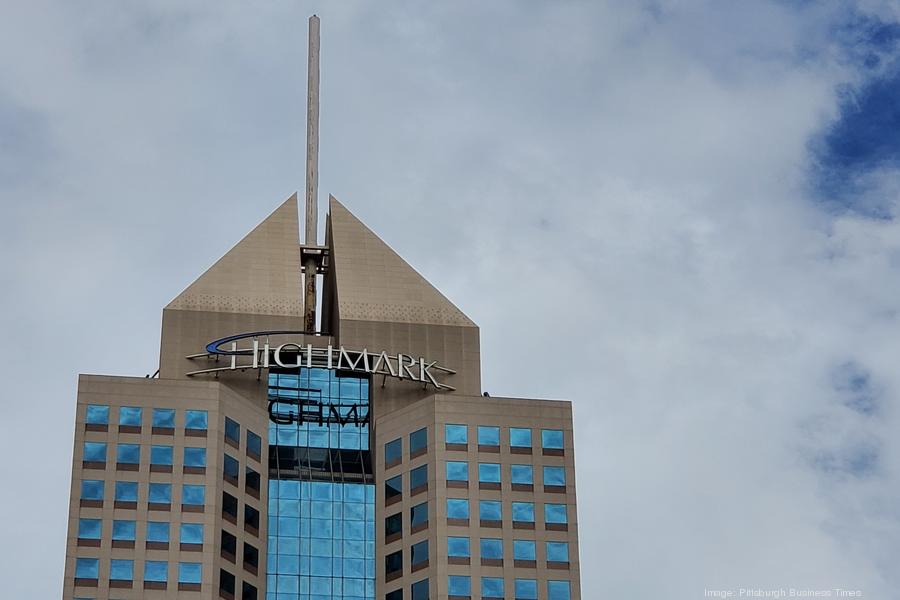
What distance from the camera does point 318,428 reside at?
175375mm

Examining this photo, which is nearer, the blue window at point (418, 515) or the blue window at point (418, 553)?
the blue window at point (418, 553)

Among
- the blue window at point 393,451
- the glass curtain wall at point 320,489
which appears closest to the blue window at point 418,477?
the blue window at point 393,451

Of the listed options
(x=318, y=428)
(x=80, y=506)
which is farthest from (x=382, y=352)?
(x=80, y=506)

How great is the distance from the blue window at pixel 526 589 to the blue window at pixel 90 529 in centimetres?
3564

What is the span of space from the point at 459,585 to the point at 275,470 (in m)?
21.8

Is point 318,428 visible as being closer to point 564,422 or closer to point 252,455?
point 252,455

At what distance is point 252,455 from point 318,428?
895cm

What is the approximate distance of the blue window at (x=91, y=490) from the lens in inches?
6319

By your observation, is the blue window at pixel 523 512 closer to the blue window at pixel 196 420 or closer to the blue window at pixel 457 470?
the blue window at pixel 457 470

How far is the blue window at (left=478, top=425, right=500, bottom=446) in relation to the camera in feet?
551

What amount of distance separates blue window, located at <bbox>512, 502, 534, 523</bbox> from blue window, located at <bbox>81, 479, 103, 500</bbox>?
3561cm

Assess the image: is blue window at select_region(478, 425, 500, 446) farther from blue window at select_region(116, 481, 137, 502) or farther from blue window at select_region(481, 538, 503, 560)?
blue window at select_region(116, 481, 137, 502)

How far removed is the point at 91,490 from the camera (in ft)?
528

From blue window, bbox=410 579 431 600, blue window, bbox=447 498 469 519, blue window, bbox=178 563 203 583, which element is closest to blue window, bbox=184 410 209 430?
blue window, bbox=178 563 203 583
